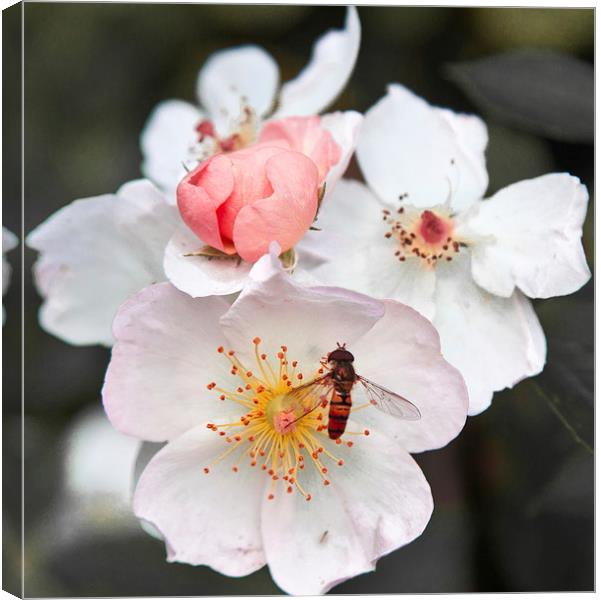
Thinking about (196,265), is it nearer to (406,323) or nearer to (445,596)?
(406,323)

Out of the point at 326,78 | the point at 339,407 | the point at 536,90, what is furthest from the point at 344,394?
the point at 536,90

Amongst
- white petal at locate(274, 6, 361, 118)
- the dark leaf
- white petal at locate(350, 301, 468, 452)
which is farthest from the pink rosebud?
the dark leaf

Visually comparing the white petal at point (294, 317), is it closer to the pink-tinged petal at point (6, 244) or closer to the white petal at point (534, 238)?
the white petal at point (534, 238)

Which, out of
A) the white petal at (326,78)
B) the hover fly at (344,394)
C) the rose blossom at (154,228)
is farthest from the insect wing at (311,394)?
the white petal at (326,78)

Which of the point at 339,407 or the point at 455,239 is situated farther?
the point at 455,239

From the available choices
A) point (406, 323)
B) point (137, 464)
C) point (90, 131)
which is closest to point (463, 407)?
point (406, 323)

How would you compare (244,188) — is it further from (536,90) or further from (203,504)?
(536,90)
